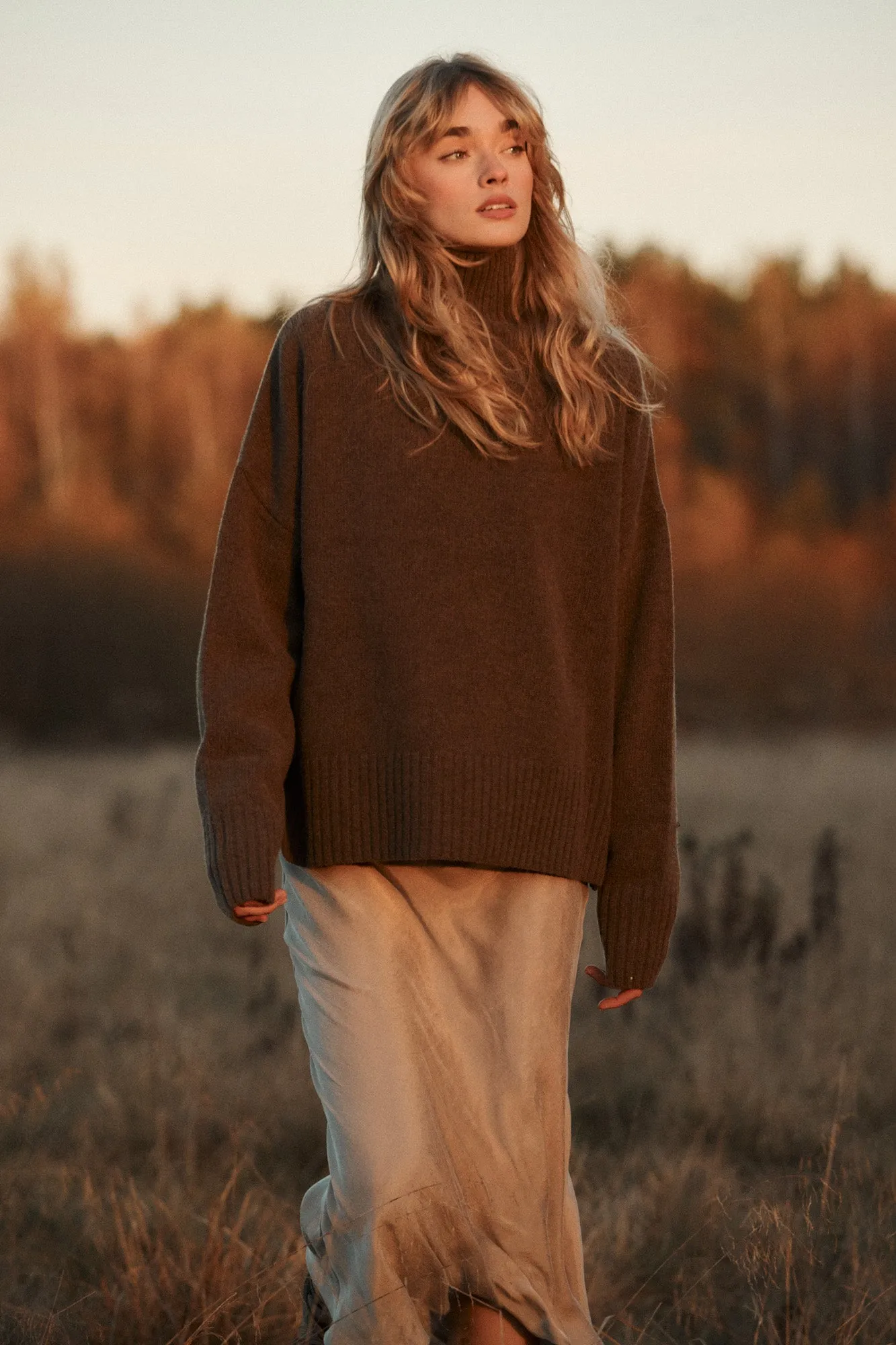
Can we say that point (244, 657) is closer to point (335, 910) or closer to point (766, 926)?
point (335, 910)

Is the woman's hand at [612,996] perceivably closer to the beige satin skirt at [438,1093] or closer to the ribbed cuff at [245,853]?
the beige satin skirt at [438,1093]

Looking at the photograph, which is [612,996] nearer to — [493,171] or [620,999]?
[620,999]

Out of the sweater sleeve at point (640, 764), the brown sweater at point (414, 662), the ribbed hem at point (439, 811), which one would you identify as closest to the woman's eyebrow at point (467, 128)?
the brown sweater at point (414, 662)

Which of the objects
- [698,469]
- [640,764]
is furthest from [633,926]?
[698,469]

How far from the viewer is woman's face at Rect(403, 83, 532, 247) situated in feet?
8.49

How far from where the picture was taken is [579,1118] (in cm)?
421

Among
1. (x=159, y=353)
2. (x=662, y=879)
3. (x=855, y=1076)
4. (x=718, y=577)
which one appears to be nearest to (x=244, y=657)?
(x=662, y=879)

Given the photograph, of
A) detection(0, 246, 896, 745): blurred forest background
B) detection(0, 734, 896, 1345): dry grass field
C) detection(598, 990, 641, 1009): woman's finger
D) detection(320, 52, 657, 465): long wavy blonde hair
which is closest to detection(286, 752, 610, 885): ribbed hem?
detection(598, 990, 641, 1009): woman's finger

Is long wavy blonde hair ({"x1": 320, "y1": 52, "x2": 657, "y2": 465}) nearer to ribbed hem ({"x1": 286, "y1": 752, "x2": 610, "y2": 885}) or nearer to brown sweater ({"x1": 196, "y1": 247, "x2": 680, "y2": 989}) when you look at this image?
brown sweater ({"x1": 196, "y1": 247, "x2": 680, "y2": 989})

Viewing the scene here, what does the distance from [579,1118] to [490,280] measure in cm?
238

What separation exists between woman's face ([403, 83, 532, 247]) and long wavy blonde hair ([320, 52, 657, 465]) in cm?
2

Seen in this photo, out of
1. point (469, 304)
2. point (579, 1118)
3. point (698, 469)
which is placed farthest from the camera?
point (698, 469)

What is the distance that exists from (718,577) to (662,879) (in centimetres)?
2515

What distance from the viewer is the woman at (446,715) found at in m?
2.35
